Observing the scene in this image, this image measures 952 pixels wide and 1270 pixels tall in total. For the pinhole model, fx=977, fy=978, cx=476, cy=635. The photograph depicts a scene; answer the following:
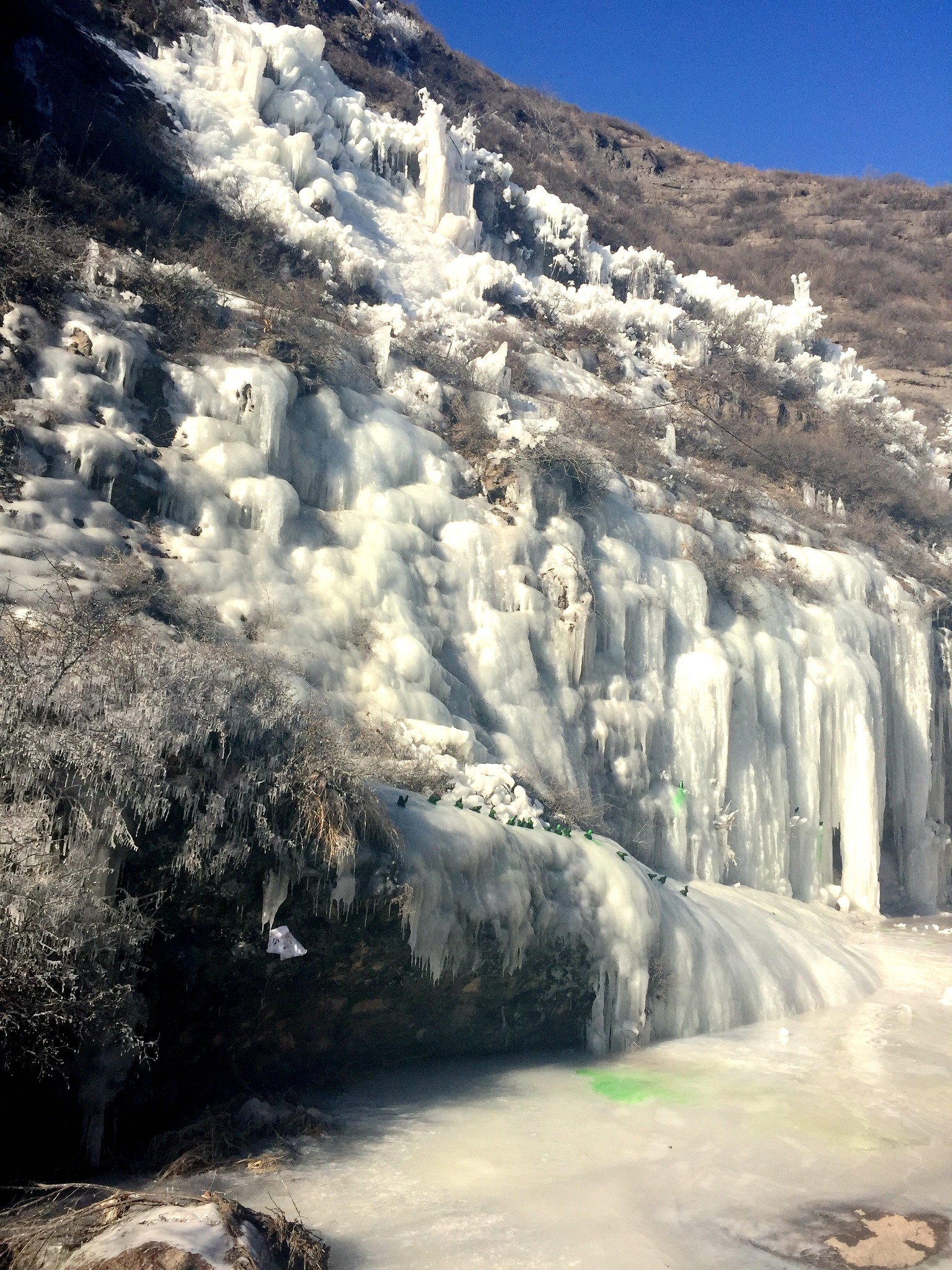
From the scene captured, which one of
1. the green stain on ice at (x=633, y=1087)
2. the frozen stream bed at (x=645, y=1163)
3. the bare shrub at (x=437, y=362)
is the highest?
the bare shrub at (x=437, y=362)

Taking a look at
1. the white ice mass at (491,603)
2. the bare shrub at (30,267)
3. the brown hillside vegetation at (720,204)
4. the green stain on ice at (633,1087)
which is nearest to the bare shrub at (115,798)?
the white ice mass at (491,603)

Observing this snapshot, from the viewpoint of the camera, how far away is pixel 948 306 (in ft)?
121

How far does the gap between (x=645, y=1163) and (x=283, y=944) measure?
9.10 ft

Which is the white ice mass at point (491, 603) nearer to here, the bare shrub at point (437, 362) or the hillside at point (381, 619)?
the hillside at point (381, 619)

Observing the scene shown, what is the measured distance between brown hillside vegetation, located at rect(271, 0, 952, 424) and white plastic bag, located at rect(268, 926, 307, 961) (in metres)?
24.4

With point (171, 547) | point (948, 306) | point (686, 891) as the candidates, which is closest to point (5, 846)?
point (171, 547)

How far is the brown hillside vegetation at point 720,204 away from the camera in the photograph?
97.1ft

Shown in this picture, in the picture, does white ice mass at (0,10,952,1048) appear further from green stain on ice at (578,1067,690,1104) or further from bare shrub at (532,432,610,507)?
green stain on ice at (578,1067,690,1104)

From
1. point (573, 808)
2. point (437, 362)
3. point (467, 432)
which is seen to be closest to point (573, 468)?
point (467, 432)

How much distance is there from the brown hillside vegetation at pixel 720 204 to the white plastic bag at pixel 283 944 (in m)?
24.4

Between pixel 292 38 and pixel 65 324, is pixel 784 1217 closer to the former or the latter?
pixel 65 324

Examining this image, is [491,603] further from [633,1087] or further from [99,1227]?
[99,1227]

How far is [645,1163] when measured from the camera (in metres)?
6.41

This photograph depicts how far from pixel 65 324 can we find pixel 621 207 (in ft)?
93.7
